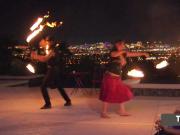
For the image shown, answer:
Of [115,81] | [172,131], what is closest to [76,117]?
[115,81]

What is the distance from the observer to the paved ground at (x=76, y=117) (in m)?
9.42

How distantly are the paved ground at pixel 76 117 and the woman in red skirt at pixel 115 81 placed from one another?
Answer: 393mm

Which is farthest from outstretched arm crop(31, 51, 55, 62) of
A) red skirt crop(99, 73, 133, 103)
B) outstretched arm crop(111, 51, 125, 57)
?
outstretched arm crop(111, 51, 125, 57)

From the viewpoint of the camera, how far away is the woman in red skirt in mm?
10742

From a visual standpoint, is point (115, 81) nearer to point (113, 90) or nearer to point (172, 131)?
point (113, 90)

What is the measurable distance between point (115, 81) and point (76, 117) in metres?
1.11

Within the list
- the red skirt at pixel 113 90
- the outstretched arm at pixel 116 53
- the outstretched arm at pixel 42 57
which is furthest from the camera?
the outstretched arm at pixel 42 57

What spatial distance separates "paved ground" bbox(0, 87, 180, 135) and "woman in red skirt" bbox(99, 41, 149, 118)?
1.29ft

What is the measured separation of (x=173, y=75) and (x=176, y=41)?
1.39 meters

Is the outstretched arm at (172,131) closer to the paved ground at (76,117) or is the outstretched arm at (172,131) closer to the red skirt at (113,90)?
the paved ground at (76,117)

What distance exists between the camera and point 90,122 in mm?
10297

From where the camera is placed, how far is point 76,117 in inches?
432

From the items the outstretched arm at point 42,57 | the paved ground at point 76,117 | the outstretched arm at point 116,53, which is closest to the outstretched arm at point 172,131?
the paved ground at point 76,117

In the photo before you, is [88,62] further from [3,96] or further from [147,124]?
[147,124]
